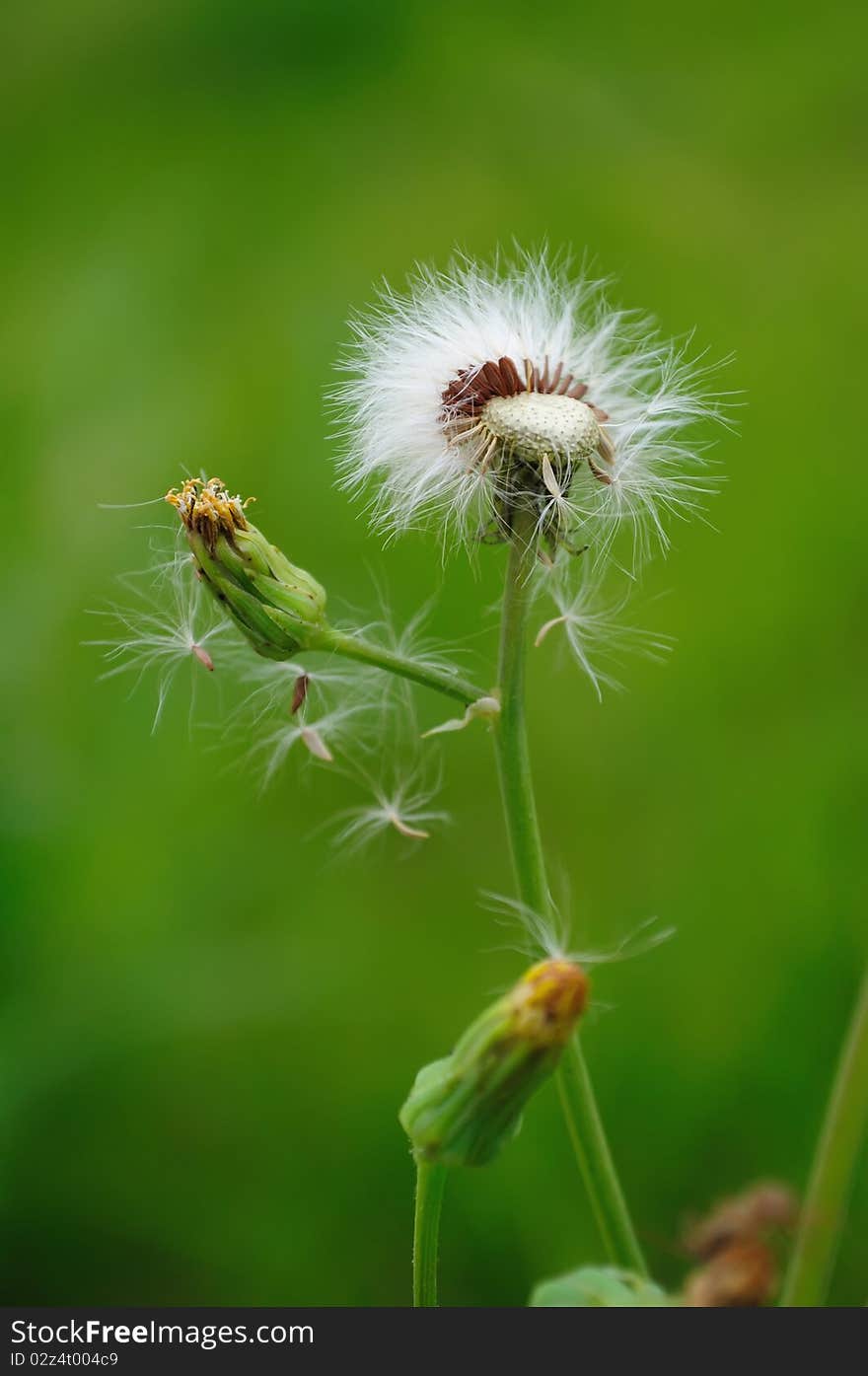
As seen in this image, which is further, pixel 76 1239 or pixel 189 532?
pixel 76 1239

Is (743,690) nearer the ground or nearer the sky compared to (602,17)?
nearer the ground

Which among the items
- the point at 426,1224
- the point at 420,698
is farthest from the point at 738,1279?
the point at 420,698

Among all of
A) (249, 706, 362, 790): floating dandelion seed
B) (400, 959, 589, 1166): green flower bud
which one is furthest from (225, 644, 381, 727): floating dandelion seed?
(400, 959, 589, 1166): green flower bud

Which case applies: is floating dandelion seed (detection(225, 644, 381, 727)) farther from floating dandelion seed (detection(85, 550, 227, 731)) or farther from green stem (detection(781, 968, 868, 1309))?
green stem (detection(781, 968, 868, 1309))

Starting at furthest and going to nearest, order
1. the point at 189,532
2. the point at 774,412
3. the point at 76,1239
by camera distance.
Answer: the point at 774,412
the point at 76,1239
the point at 189,532

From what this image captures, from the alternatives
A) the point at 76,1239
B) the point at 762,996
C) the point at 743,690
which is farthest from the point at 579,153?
the point at 76,1239

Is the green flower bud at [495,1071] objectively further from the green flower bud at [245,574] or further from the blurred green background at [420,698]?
the blurred green background at [420,698]

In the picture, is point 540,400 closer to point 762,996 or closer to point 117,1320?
point 117,1320
